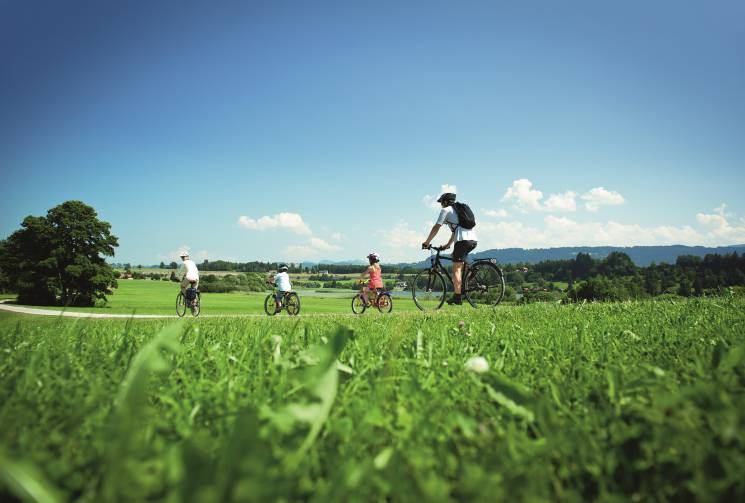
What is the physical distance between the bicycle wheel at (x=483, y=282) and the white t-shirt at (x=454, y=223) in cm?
120

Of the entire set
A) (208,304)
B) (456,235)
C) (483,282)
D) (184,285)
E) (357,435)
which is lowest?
(208,304)

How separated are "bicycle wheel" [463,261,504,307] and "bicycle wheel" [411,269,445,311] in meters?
1.09

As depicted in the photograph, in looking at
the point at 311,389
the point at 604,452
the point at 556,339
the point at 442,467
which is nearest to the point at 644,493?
the point at 604,452

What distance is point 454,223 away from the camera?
33.0ft

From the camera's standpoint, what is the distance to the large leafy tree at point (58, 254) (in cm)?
4794

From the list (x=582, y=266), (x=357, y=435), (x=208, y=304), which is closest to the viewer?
(x=357, y=435)

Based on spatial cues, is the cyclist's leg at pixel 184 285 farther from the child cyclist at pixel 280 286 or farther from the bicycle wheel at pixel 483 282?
the bicycle wheel at pixel 483 282

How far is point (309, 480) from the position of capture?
880mm

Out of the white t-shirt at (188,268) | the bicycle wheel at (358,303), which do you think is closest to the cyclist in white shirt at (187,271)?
the white t-shirt at (188,268)

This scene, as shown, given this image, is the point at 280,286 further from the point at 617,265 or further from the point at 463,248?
the point at 617,265

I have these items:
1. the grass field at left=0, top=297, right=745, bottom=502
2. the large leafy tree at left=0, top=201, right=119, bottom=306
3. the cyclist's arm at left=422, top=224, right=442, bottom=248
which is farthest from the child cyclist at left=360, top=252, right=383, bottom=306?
the large leafy tree at left=0, top=201, right=119, bottom=306

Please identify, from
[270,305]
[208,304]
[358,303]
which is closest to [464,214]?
[358,303]

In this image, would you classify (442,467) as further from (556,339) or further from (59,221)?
(59,221)

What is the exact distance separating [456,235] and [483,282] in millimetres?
1989
